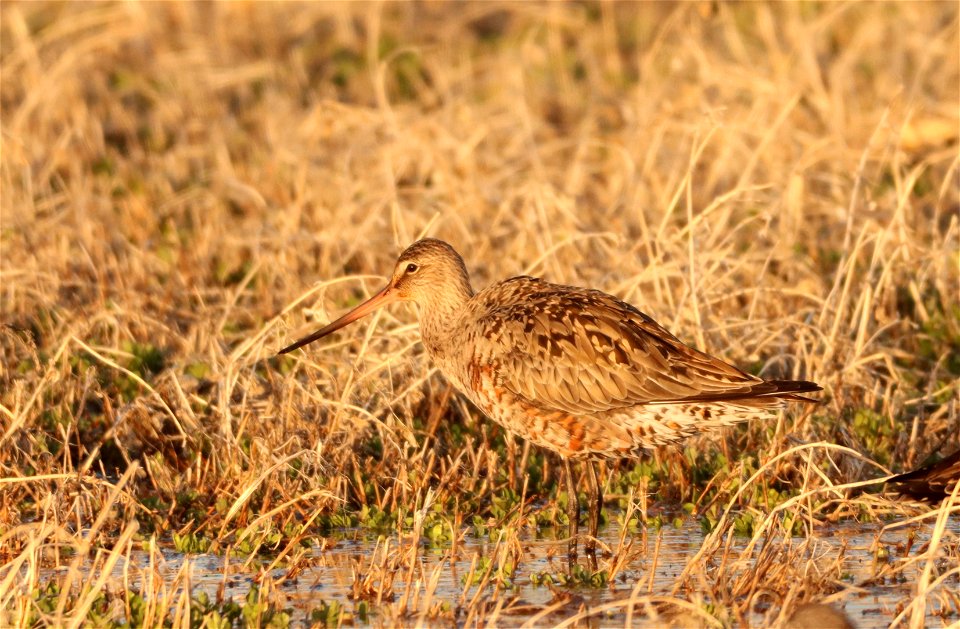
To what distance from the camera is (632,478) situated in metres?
8.19

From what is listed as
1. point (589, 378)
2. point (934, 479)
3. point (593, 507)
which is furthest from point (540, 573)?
point (934, 479)

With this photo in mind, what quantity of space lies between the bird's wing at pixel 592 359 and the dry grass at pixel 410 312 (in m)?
0.54

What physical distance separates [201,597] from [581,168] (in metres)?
6.61

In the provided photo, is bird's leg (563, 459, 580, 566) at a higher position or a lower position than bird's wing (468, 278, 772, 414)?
lower

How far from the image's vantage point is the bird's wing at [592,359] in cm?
726

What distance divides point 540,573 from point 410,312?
3232mm

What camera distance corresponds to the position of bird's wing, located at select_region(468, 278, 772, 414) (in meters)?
7.26

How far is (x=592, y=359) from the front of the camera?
24.3 ft

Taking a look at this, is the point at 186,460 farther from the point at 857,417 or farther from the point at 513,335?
the point at 857,417

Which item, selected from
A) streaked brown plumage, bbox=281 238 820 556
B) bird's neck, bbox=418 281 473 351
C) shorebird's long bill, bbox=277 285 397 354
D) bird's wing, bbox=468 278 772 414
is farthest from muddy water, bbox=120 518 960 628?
shorebird's long bill, bbox=277 285 397 354

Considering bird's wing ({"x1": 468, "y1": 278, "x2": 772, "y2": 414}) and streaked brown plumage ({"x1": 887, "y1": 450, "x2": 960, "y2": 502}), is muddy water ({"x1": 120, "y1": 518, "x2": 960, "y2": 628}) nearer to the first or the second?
streaked brown plumage ({"x1": 887, "y1": 450, "x2": 960, "y2": 502})

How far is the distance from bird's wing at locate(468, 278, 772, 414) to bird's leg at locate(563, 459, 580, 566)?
0.35 meters

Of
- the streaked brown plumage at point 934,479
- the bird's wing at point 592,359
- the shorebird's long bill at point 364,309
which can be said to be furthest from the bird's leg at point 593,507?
the shorebird's long bill at point 364,309

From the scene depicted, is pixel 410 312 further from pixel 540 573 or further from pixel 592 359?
pixel 540 573
